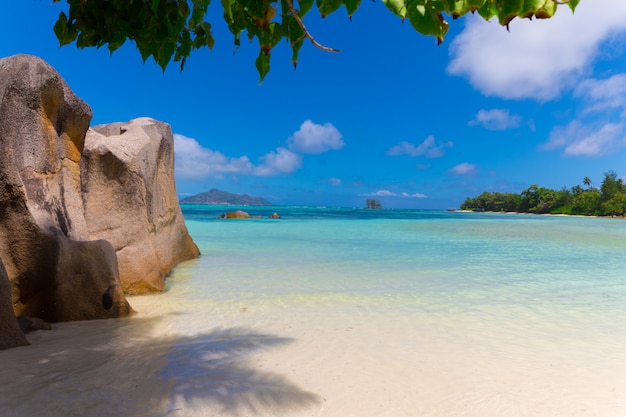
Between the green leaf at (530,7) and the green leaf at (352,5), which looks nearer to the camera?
the green leaf at (530,7)

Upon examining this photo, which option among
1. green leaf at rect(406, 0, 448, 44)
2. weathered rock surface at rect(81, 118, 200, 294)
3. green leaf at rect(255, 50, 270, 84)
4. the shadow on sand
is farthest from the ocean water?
green leaf at rect(406, 0, 448, 44)

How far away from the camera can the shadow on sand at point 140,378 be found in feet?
8.24

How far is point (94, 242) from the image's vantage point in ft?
14.6

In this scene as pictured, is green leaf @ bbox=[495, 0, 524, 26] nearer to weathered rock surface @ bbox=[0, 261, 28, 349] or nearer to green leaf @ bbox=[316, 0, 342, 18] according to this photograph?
green leaf @ bbox=[316, 0, 342, 18]

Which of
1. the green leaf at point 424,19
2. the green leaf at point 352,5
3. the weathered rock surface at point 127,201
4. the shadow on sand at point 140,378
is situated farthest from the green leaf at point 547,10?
the weathered rock surface at point 127,201

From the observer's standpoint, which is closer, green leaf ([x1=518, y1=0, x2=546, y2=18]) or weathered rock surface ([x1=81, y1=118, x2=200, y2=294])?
green leaf ([x1=518, y1=0, x2=546, y2=18])

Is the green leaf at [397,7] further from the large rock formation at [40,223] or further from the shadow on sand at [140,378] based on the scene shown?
the large rock formation at [40,223]

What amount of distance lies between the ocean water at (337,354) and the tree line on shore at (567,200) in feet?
233

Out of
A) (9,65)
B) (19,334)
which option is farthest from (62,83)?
(19,334)

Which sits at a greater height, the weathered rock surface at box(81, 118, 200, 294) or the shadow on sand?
the weathered rock surface at box(81, 118, 200, 294)

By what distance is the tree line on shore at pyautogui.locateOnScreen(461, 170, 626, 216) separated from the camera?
63.0 m

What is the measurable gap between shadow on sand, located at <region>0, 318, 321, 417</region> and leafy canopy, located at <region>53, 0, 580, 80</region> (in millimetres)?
2160

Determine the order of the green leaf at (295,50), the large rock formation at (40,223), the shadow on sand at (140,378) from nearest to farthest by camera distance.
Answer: the green leaf at (295,50) < the shadow on sand at (140,378) < the large rock formation at (40,223)

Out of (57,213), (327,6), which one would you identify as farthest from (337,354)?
(57,213)
